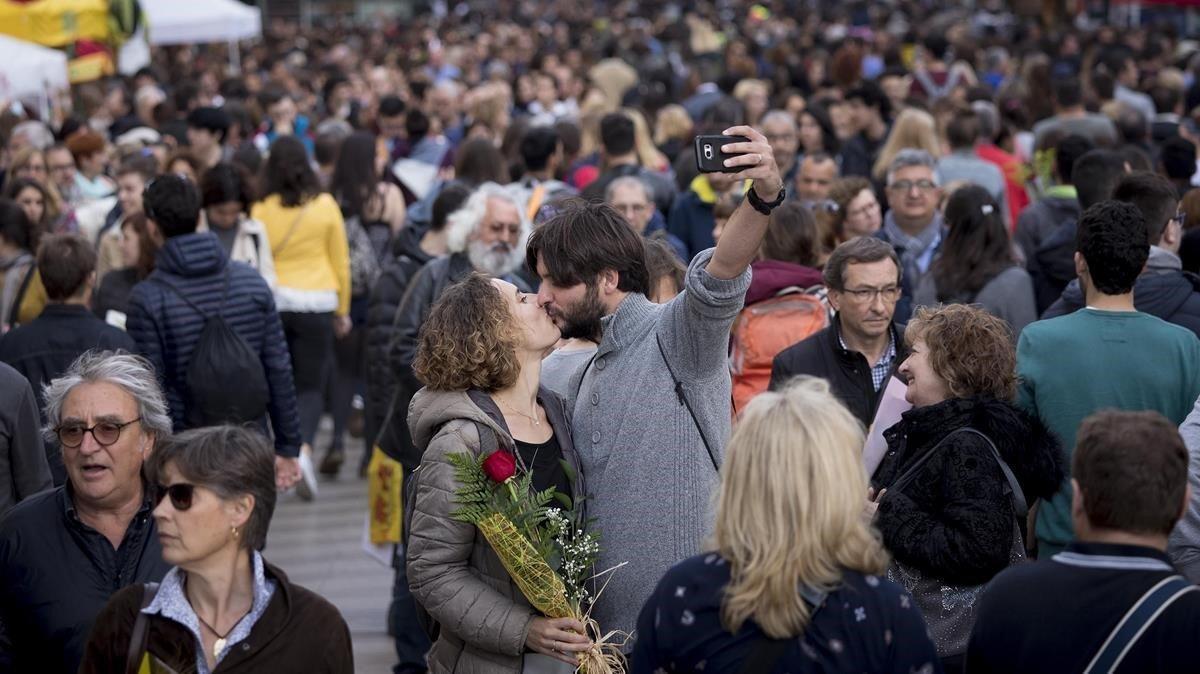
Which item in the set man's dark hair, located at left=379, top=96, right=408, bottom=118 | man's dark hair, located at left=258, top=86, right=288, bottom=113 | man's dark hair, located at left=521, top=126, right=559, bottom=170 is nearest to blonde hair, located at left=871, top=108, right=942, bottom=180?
man's dark hair, located at left=521, top=126, right=559, bottom=170

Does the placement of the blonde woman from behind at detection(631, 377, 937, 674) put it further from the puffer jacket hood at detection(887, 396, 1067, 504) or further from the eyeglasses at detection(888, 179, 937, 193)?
the eyeglasses at detection(888, 179, 937, 193)

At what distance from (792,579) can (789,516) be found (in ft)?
0.39

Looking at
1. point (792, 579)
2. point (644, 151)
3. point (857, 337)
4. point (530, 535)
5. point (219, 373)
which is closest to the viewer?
point (792, 579)

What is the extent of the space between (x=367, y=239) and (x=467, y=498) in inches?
263

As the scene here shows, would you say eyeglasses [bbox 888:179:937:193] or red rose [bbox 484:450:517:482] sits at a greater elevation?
red rose [bbox 484:450:517:482]

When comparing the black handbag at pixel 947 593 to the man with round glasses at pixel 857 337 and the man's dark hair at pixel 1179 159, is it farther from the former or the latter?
the man's dark hair at pixel 1179 159

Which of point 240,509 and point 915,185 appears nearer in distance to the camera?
point 240,509

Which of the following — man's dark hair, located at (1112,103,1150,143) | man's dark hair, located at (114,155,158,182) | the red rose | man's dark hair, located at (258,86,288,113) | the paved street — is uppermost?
the red rose

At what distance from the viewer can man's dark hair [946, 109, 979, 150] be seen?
10.0 m

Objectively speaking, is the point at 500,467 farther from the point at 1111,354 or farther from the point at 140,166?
the point at 140,166

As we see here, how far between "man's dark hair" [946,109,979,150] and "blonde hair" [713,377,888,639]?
7.25m

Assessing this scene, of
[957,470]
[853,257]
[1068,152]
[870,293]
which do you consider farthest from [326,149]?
[957,470]

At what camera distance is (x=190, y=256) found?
668cm

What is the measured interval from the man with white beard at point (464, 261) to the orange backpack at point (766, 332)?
1053 mm
